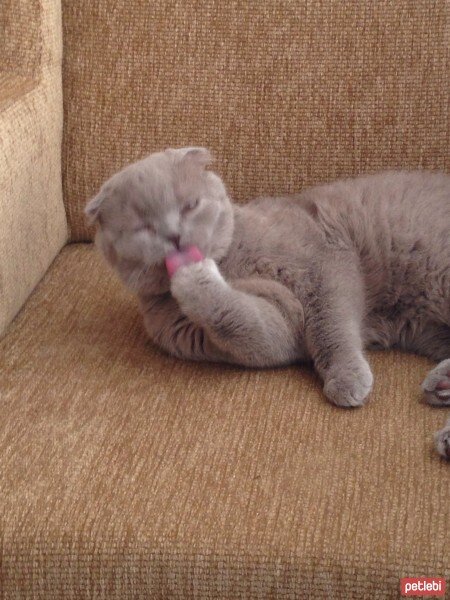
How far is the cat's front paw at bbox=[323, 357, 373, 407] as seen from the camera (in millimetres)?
1396

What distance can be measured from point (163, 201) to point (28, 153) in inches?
17.9

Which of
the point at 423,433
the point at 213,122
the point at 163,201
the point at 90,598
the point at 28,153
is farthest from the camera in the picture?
the point at 213,122

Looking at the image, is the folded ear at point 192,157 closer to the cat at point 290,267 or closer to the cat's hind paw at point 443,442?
the cat at point 290,267

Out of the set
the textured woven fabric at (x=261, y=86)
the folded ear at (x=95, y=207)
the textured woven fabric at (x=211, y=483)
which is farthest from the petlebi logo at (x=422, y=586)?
the textured woven fabric at (x=261, y=86)

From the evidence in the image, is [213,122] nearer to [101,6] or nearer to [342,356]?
[101,6]

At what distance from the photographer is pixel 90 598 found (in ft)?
3.80

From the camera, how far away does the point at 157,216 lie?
4.84 ft

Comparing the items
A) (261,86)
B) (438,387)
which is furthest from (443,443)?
(261,86)

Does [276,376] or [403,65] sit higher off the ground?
[403,65]

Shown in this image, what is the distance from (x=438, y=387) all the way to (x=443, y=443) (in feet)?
0.54

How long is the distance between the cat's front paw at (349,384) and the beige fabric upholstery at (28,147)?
655mm

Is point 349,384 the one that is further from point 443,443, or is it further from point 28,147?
point 28,147

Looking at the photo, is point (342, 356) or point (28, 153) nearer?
point (342, 356)

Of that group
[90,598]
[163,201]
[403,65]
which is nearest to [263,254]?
[163,201]
